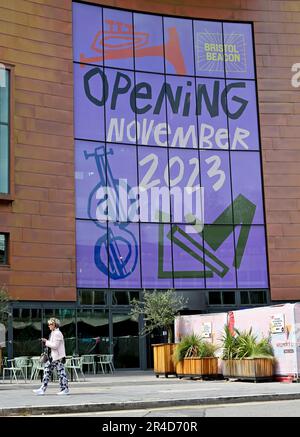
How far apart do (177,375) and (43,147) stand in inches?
528

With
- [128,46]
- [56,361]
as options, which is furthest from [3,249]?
[56,361]

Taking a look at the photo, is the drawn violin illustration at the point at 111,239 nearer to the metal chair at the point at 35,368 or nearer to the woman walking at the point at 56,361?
the metal chair at the point at 35,368

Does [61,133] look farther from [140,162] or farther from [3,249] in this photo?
[3,249]

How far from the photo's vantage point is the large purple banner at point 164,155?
33.2 metres

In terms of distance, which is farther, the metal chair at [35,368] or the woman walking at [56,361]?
the metal chair at [35,368]

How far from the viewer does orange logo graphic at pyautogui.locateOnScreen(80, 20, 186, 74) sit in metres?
34.5

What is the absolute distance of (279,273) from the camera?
115 ft

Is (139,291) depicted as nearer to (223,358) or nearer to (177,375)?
(177,375)

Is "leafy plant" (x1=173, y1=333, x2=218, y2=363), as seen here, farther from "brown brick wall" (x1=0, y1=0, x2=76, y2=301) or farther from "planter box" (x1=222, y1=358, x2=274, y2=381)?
"brown brick wall" (x1=0, y1=0, x2=76, y2=301)

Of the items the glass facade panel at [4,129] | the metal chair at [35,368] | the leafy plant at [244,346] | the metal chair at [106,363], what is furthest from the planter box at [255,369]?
the glass facade panel at [4,129]

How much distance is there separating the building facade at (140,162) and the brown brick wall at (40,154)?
0.06 m
